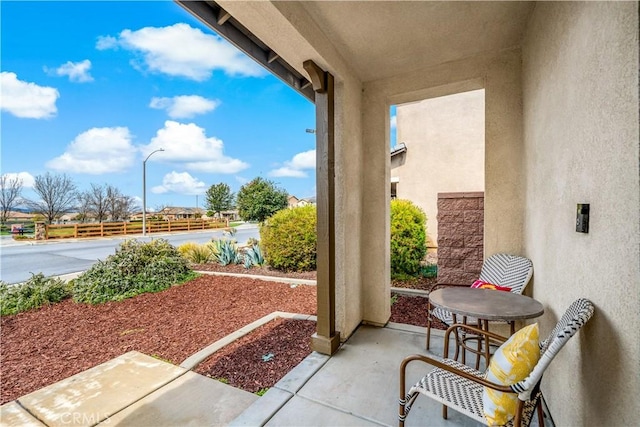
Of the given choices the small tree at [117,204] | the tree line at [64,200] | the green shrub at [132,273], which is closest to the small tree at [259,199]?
the small tree at [117,204]

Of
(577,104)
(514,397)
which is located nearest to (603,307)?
(514,397)

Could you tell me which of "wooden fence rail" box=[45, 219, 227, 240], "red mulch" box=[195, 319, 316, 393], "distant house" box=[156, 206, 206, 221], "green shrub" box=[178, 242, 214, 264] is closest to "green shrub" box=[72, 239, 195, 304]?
"green shrub" box=[178, 242, 214, 264]

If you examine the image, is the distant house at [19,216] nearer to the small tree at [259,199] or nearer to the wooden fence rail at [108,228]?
the wooden fence rail at [108,228]

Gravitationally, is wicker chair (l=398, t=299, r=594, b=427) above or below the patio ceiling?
below

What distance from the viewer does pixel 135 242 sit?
5.96 meters

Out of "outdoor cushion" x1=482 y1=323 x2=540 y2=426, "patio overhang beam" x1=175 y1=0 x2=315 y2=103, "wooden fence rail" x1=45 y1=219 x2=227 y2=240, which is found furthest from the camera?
"wooden fence rail" x1=45 y1=219 x2=227 y2=240

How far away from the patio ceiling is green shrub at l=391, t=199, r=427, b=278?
126 inches

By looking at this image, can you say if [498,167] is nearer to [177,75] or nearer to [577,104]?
[577,104]

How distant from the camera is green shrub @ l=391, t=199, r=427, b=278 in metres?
5.65

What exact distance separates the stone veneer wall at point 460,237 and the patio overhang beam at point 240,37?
2936 millimetres

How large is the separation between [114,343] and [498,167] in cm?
496

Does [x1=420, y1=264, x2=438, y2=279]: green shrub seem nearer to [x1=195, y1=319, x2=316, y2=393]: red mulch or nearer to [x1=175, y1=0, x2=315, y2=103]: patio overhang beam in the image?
[x1=195, y1=319, x2=316, y2=393]: red mulch

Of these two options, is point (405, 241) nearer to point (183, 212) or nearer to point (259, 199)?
point (259, 199)

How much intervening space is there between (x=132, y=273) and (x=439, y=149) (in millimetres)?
8074
